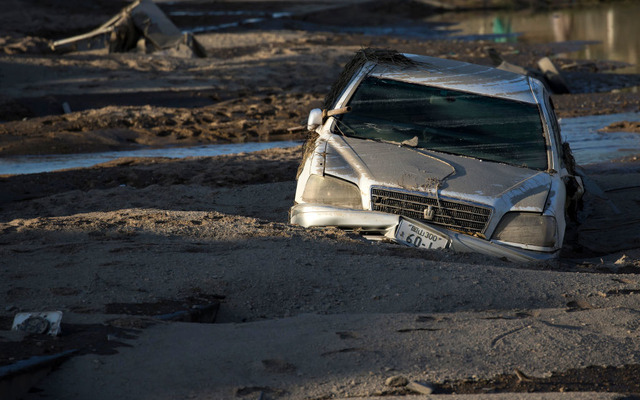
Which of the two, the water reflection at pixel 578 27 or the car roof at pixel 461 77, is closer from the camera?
the car roof at pixel 461 77

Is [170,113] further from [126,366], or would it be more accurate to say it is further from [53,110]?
[126,366]

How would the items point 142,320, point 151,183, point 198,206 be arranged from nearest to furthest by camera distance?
1. point 142,320
2. point 198,206
3. point 151,183

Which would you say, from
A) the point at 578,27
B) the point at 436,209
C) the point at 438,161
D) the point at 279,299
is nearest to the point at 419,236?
the point at 436,209

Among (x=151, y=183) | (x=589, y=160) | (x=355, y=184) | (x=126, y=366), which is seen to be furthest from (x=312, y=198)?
(x=589, y=160)

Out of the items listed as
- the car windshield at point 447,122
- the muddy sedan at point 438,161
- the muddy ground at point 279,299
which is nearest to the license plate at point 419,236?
the muddy sedan at point 438,161

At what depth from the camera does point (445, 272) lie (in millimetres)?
5215

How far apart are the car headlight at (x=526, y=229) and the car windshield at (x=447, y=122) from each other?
2.26 feet

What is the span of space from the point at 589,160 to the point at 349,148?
6433 mm

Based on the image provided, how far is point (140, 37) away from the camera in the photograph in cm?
2122

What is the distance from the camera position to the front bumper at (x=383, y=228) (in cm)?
591

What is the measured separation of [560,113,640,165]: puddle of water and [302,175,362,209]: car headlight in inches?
246

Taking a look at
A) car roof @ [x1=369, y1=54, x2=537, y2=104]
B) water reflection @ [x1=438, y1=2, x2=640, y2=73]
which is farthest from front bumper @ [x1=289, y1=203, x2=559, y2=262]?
water reflection @ [x1=438, y1=2, x2=640, y2=73]

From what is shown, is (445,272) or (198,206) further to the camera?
(198,206)

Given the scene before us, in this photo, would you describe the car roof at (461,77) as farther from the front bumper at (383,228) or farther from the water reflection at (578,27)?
the water reflection at (578,27)
